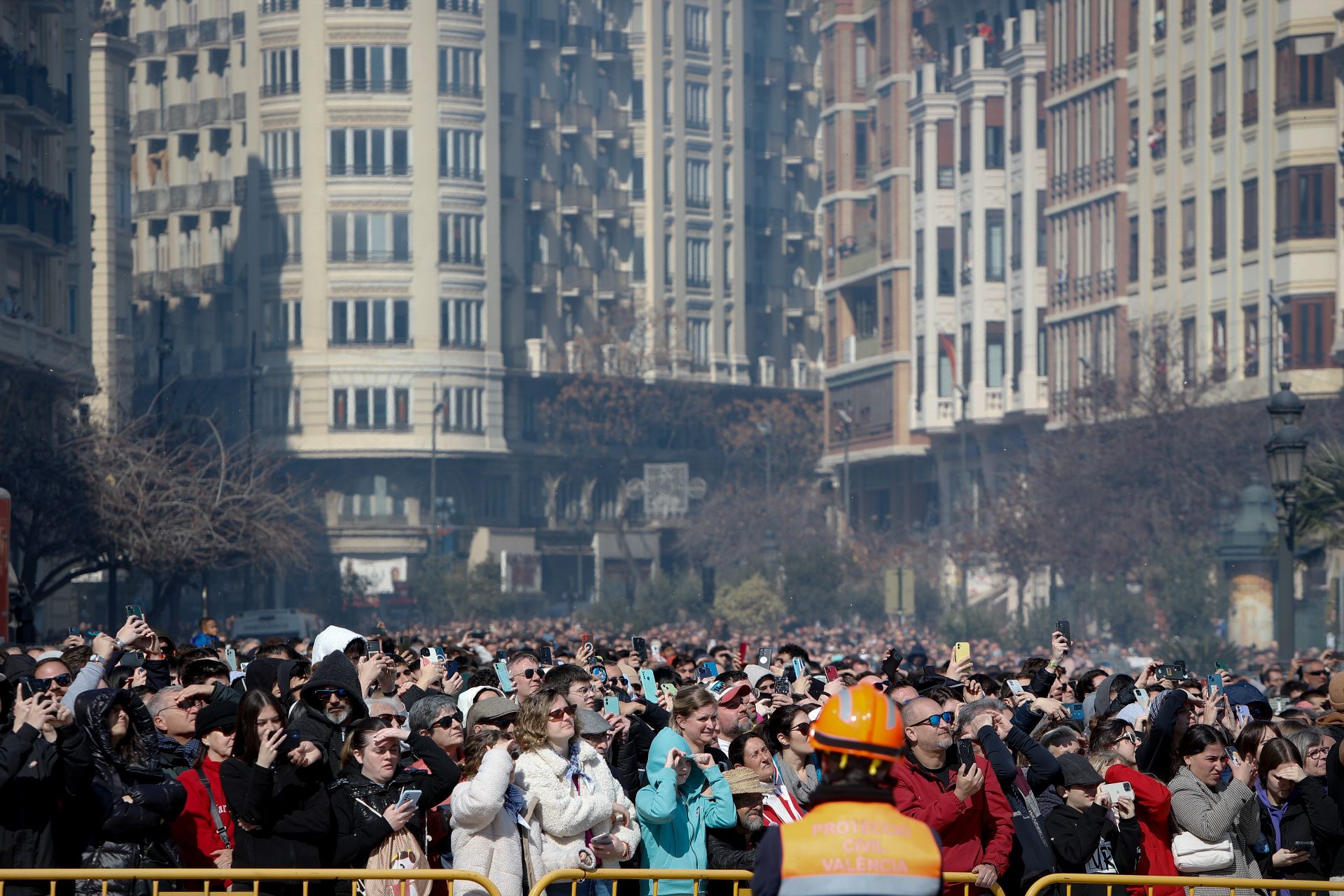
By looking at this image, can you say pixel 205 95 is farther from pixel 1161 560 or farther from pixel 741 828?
pixel 741 828

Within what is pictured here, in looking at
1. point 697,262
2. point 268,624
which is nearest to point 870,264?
point 697,262

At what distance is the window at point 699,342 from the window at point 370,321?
1314 cm

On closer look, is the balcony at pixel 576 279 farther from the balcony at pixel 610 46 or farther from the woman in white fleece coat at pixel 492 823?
the woman in white fleece coat at pixel 492 823

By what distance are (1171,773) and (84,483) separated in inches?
1437

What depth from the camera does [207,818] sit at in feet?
33.2

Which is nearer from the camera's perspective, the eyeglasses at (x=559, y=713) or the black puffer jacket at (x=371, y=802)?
the black puffer jacket at (x=371, y=802)

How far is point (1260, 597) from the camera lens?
140ft

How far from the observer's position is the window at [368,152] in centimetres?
9588

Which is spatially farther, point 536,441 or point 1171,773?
point 536,441

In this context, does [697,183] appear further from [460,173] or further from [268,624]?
[268,624]

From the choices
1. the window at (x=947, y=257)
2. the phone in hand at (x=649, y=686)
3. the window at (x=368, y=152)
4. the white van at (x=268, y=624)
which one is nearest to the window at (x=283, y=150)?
the window at (x=368, y=152)

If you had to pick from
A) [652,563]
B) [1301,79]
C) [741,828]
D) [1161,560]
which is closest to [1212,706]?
[741,828]

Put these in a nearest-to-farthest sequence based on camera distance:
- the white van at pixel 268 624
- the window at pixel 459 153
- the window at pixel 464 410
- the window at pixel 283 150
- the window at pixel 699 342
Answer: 1. the white van at pixel 268 624
2. the window at pixel 283 150
3. the window at pixel 464 410
4. the window at pixel 459 153
5. the window at pixel 699 342

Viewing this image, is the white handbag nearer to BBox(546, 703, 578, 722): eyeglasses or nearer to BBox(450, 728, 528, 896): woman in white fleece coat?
BBox(546, 703, 578, 722): eyeglasses
